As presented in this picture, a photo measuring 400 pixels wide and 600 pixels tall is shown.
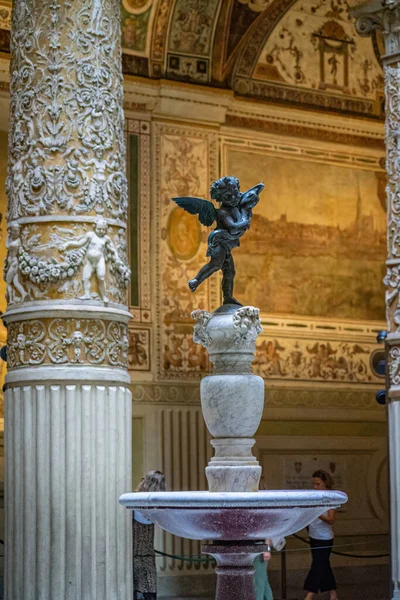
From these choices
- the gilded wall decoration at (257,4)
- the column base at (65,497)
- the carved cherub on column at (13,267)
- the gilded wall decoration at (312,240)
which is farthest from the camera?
the gilded wall decoration at (312,240)

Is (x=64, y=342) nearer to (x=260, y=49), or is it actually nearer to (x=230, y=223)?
(x=230, y=223)

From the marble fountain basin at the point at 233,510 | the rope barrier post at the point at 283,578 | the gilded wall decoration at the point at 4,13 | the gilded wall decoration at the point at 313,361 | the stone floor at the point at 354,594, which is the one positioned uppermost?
the gilded wall decoration at the point at 4,13

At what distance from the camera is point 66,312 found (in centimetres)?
1155

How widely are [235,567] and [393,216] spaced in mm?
5042

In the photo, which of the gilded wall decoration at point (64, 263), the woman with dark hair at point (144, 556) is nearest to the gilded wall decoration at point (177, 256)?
the woman with dark hair at point (144, 556)

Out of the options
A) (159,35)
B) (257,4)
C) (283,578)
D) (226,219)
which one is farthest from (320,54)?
(226,219)

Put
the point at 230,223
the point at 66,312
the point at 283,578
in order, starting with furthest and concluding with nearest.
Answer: the point at 283,578, the point at 66,312, the point at 230,223

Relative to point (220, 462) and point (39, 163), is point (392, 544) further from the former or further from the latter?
point (39, 163)

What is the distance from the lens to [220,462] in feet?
31.2

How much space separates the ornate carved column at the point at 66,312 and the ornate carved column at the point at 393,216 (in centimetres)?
268

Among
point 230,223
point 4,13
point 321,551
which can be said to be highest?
point 4,13

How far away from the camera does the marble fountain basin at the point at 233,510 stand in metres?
8.75

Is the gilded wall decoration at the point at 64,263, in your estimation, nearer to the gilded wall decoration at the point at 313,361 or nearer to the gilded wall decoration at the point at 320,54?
the gilded wall decoration at the point at 313,361

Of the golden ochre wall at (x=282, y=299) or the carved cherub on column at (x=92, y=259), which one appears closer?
the carved cherub on column at (x=92, y=259)
